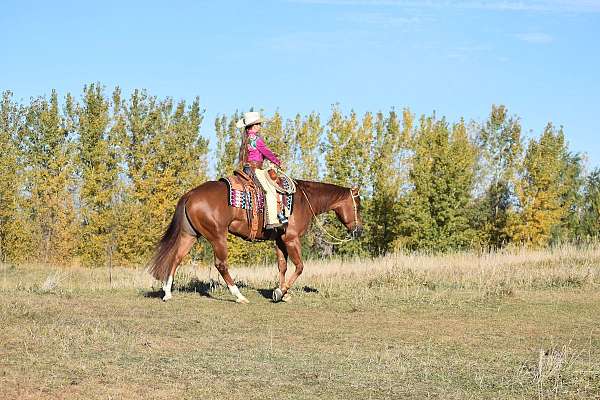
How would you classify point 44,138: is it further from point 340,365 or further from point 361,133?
point 340,365

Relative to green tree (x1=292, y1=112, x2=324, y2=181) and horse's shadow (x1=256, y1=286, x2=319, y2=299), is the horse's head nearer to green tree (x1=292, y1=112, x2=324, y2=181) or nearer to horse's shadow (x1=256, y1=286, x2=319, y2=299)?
horse's shadow (x1=256, y1=286, x2=319, y2=299)

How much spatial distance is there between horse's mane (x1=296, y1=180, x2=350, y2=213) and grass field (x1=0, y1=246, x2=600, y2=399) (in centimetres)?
174

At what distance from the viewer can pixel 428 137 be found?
124 ft

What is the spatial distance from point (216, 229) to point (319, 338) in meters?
4.27

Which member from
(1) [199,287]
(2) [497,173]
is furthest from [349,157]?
(1) [199,287]

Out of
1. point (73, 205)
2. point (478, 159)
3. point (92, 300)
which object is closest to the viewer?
point (92, 300)

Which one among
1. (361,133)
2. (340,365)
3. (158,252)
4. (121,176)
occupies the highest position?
(361,133)

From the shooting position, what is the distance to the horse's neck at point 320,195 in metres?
14.5

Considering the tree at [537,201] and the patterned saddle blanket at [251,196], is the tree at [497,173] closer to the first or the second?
the tree at [537,201]

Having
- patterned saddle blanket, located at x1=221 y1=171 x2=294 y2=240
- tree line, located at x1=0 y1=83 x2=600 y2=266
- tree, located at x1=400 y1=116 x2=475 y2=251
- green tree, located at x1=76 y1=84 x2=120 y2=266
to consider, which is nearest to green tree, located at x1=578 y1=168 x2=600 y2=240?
tree line, located at x1=0 y1=83 x2=600 y2=266

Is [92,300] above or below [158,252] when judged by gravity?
below

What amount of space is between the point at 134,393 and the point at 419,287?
10.00 meters

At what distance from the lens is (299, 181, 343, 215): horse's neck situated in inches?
572

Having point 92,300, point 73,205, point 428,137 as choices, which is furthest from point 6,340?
point 428,137
